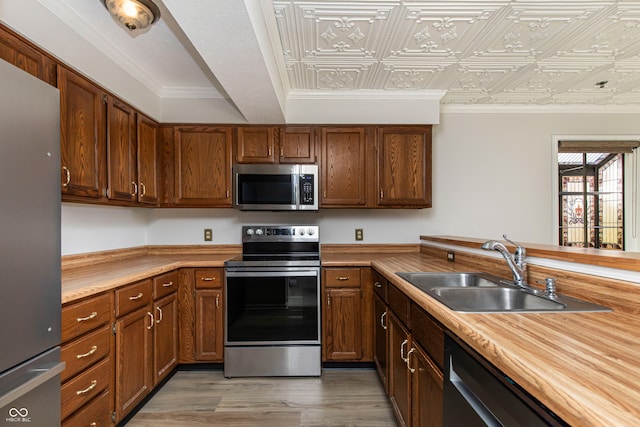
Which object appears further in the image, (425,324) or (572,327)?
(425,324)

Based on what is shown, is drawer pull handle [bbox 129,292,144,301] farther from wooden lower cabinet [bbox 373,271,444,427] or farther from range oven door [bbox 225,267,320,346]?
wooden lower cabinet [bbox 373,271,444,427]

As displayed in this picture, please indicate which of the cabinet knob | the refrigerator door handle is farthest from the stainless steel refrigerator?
the cabinet knob

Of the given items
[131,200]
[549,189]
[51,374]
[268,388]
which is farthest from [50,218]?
[549,189]

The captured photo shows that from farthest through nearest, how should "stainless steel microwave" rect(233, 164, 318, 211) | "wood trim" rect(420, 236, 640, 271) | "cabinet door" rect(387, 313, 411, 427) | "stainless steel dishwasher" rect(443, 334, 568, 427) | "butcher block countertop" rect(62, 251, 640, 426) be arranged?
"stainless steel microwave" rect(233, 164, 318, 211), "cabinet door" rect(387, 313, 411, 427), "wood trim" rect(420, 236, 640, 271), "stainless steel dishwasher" rect(443, 334, 568, 427), "butcher block countertop" rect(62, 251, 640, 426)

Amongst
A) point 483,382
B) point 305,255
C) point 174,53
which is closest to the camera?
point 483,382

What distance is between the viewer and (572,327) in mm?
883

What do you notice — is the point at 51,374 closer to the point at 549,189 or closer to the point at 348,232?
the point at 348,232

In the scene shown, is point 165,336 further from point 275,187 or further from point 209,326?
point 275,187

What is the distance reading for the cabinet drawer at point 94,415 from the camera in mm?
1372

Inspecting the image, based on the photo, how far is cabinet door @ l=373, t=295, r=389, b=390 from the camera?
2.01 meters

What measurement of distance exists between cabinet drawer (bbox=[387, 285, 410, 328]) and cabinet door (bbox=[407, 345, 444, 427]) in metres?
0.18

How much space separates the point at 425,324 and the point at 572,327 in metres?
0.49

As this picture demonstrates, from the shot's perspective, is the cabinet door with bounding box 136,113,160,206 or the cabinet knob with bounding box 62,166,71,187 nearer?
the cabinet knob with bounding box 62,166,71,187

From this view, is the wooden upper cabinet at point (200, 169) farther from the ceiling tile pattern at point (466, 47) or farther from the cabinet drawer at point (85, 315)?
the cabinet drawer at point (85, 315)
